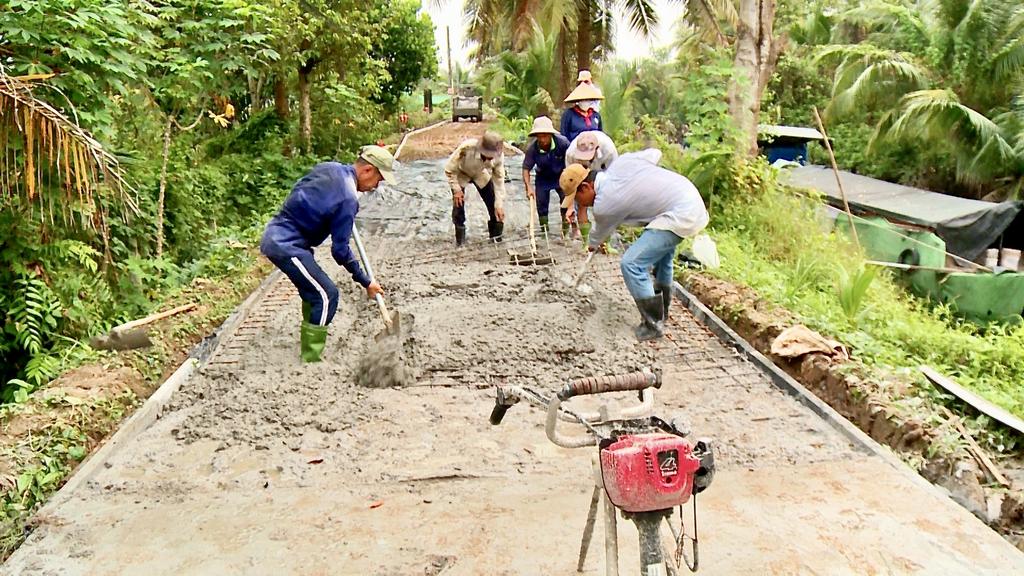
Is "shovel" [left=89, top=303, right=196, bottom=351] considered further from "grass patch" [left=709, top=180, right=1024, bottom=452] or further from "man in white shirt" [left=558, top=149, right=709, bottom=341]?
"grass patch" [left=709, top=180, right=1024, bottom=452]

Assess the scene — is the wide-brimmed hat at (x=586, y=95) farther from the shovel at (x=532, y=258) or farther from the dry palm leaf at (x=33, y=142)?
the dry palm leaf at (x=33, y=142)

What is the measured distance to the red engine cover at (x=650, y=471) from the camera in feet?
6.59

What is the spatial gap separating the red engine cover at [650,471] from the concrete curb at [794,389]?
6.54 feet

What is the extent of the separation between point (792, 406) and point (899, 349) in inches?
62.8

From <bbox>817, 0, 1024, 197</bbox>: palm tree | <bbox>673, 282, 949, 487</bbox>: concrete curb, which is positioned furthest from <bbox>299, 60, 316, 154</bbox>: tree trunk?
<bbox>817, 0, 1024, 197</bbox>: palm tree

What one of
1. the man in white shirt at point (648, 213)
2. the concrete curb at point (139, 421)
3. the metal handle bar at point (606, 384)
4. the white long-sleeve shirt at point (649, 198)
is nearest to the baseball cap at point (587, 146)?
the man in white shirt at point (648, 213)

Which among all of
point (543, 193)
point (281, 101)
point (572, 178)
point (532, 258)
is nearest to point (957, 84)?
point (543, 193)

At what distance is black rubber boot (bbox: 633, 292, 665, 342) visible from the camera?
5359 mm

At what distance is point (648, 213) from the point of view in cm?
521

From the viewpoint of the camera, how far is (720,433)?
404cm

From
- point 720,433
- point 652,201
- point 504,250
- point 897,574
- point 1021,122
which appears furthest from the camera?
point 1021,122

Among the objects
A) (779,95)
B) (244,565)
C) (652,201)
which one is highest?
(779,95)

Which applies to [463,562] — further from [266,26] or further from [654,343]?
[266,26]

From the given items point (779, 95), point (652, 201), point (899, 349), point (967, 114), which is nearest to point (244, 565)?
point (652, 201)
